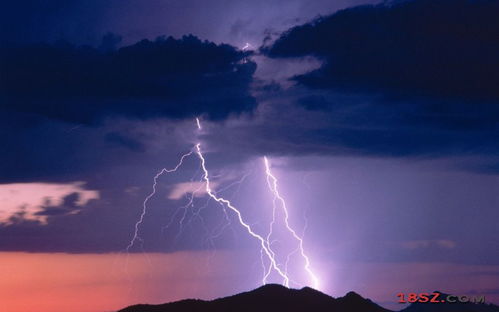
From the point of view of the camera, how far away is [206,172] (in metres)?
31.5

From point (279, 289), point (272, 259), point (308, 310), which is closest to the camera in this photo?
point (272, 259)

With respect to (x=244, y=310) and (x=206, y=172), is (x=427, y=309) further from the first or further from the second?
(x=206, y=172)

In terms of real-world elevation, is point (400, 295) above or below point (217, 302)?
below

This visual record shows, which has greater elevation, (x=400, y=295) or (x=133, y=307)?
(x=133, y=307)

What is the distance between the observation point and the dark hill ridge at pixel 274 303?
158 ft

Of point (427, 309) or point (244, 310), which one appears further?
point (427, 309)

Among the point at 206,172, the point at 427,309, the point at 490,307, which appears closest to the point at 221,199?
the point at 206,172

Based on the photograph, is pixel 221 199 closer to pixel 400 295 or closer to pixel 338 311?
pixel 400 295

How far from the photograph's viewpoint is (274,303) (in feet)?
160

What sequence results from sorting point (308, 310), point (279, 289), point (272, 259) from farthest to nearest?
point (279, 289) < point (308, 310) < point (272, 259)

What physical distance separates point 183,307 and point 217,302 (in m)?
2.46

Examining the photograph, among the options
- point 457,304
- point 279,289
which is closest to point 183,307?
point 279,289

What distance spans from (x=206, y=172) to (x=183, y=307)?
2064cm

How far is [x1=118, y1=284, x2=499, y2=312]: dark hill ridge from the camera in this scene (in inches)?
1901
